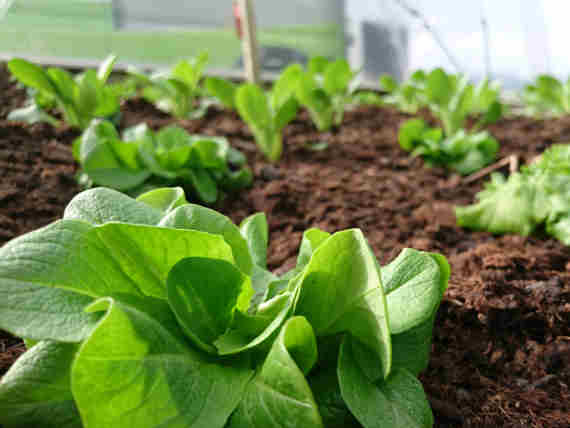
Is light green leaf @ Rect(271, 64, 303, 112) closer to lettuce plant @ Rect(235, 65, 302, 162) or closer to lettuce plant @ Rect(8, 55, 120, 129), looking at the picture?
lettuce plant @ Rect(235, 65, 302, 162)

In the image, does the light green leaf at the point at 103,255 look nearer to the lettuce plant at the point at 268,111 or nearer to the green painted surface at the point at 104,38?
the lettuce plant at the point at 268,111

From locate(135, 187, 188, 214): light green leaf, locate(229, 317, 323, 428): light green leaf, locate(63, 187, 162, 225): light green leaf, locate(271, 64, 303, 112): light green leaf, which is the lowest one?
locate(229, 317, 323, 428): light green leaf

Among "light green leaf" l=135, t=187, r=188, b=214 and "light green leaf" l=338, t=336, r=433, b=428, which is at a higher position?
"light green leaf" l=135, t=187, r=188, b=214

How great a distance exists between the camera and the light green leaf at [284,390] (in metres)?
0.60

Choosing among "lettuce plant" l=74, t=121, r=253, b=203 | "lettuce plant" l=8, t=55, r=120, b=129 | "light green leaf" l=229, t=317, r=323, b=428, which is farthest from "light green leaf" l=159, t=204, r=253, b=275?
"lettuce plant" l=8, t=55, r=120, b=129

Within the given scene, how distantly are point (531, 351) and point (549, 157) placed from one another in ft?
3.45

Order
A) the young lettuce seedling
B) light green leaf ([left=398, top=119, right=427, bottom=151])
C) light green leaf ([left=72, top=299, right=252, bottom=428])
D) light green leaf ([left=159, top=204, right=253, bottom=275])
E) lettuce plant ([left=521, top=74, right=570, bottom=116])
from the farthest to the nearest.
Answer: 1. lettuce plant ([left=521, top=74, right=570, bottom=116])
2. light green leaf ([left=398, top=119, right=427, bottom=151])
3. the young lettuce seedling
4. light green leaf ([left=159, top=204, right=253, bottom=275])
5. light green leaf ([left=72, top=299, right=252, bottom=428])

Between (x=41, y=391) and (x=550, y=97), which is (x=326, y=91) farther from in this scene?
(x=41, y=391)

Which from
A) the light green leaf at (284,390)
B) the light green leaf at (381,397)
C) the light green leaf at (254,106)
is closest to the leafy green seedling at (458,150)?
the light green leaf at (254,106)

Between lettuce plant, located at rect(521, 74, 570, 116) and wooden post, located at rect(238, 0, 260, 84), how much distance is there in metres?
2.51

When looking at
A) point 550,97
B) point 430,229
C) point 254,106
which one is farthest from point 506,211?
point 550,97

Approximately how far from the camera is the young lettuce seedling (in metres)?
2.46

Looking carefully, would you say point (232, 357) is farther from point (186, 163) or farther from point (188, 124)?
point (188, 124)

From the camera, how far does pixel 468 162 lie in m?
2.41
